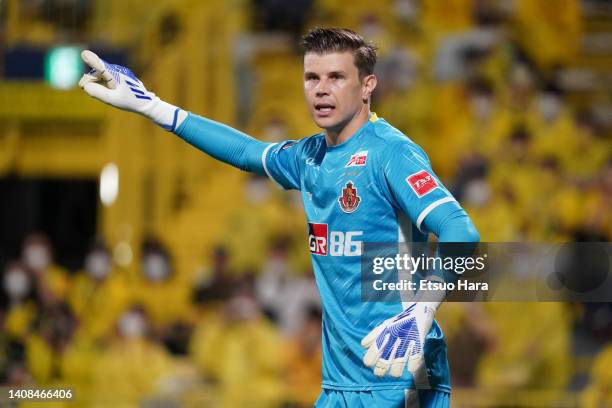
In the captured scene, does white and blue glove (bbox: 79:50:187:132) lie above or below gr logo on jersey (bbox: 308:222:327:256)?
above

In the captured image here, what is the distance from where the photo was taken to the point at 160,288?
444 inches

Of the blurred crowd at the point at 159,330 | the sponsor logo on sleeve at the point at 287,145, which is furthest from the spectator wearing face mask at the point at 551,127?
the sponsor logo on sleeve at the point at 287,145

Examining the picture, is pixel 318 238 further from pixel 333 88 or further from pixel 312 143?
pixel 333 88

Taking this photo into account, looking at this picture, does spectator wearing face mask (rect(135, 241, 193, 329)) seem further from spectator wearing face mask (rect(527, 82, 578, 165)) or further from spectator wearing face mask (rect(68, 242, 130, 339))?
spectator wearing face mask (rect(527, 82, 578, 165))

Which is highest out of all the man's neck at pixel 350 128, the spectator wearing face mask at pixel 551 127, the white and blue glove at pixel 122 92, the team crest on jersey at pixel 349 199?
the spectator wearing face mask at pixel 551 127

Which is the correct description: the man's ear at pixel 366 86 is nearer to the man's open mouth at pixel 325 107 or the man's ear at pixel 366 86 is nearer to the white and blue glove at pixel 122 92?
the man's open mouth at pixel 325 107

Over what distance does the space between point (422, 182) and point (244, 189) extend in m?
7.95

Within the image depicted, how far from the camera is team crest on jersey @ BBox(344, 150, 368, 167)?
14.4ft

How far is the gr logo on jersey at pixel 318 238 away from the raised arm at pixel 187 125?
0.50 m

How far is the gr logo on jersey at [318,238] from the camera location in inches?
176

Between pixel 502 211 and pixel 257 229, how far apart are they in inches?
95.7

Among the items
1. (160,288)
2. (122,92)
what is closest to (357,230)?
(122,92)

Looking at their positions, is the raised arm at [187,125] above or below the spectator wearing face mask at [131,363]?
above

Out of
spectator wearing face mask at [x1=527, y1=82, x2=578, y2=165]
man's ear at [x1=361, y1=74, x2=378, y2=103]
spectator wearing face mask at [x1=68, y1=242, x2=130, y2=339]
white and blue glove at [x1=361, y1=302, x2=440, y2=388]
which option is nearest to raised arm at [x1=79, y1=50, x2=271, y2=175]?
man's ear at [x1=361, y1=74, x2=378, y2=103]
